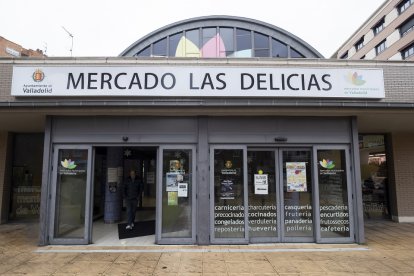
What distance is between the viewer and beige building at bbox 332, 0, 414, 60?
30.6 meters

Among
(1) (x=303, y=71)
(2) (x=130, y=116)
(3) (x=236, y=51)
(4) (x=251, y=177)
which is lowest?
(4) (x=251, y=177)

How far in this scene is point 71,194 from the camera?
7.38 m

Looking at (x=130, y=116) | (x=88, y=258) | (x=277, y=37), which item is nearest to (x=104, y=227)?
(x=88, y=258)

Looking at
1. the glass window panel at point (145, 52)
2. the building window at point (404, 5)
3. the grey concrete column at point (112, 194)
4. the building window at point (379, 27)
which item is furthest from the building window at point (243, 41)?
the building window at point (379, 27)

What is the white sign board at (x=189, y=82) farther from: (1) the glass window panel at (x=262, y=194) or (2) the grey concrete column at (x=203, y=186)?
(1) the glass window panel at (x=262, y=194)

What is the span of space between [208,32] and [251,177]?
15.2m

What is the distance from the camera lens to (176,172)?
7.34m

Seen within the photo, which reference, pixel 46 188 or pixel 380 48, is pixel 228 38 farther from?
pixel 380 48

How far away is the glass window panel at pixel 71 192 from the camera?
7285 millimetres

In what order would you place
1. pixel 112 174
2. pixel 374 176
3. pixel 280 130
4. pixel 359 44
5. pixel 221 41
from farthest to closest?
1. pixel 359 44
2. pixel 221 41
3. pixel 374 176
4. pixel 112 174
5. pixel 280 130

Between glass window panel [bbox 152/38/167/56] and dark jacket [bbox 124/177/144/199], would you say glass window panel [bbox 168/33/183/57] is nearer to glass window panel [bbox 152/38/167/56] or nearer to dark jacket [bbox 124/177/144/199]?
glass window panel [bbox 152/38/167/56]

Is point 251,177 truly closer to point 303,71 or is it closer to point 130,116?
point 303,71

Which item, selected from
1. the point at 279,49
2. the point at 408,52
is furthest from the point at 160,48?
the point at 408,52

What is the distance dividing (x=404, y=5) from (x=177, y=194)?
115 ft
